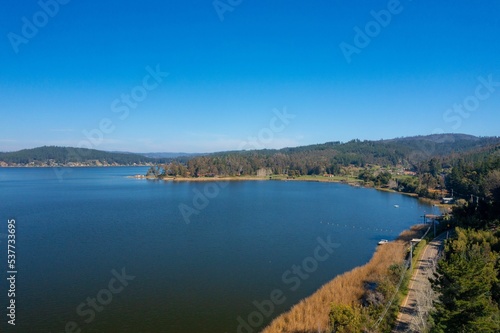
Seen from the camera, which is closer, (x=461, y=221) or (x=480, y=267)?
(x=480, y=267)

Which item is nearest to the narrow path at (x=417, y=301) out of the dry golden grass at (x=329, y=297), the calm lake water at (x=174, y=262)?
the dry golden grass at (x=329, y=297)

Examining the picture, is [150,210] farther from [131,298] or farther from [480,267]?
[480,267]

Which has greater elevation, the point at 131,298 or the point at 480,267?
the point at 480,267

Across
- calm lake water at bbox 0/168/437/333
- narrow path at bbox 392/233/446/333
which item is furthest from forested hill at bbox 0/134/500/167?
narrow path at bbox 392/233/446/333

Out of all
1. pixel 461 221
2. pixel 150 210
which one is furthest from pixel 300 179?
pixel 461 221

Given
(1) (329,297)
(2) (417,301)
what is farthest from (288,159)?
(2) (417,301)

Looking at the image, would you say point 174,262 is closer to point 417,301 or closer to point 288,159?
point 417,301

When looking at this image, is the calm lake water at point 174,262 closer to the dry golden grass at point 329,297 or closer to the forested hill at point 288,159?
the dry golden grass at point 329,297
